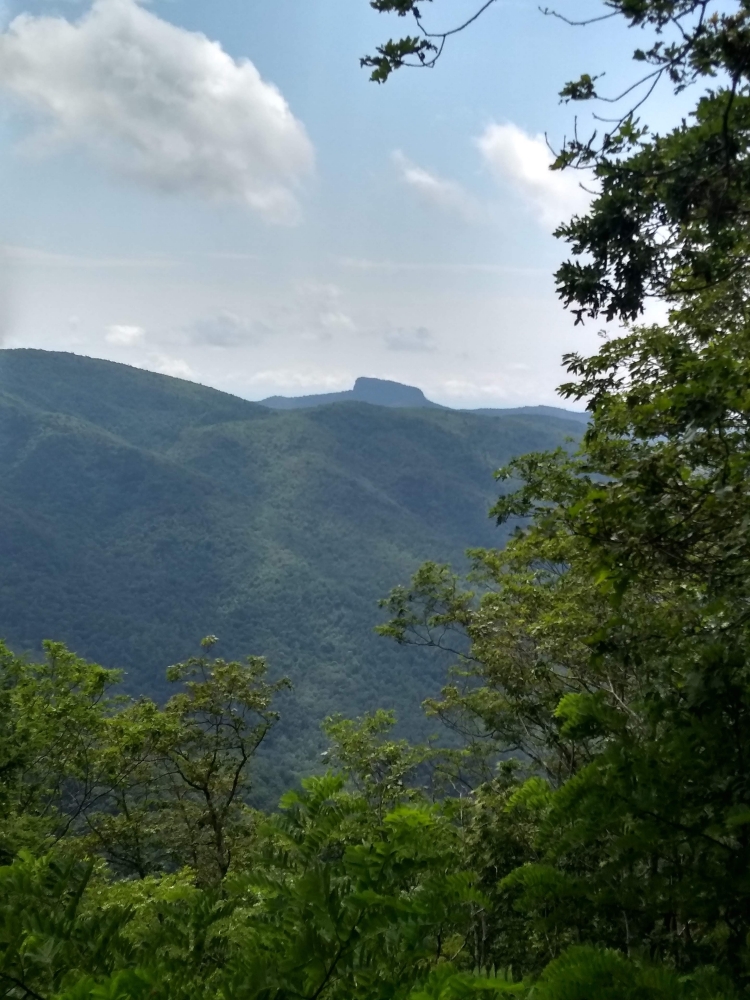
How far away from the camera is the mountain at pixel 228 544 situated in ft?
324

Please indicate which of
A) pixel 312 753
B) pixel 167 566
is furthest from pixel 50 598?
pixel 312 753

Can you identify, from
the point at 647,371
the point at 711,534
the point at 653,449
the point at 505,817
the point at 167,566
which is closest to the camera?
the point at 711,534

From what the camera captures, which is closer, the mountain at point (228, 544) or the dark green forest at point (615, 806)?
the dark green forest at point (615, 806)

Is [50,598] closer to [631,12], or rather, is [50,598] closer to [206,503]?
[206,503]

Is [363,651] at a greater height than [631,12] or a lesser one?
lesser

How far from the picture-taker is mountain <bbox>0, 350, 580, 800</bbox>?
98.8m

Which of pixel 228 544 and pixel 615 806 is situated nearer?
pixel 615 806

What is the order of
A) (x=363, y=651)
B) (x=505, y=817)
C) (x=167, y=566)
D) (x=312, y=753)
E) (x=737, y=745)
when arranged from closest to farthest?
(x=737, y=745) < (x=505, y=817) < (x=312, y=753) < (x=363, y=651) < (x=167, y=566)

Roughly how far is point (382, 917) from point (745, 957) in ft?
3.32

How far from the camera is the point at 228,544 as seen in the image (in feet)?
480

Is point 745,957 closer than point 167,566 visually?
Yes

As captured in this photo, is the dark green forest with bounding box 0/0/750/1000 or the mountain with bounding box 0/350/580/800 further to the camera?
the mountain with bounding box 0/350/580/800

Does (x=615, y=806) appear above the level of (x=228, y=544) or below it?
above

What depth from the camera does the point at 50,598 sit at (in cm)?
11181
